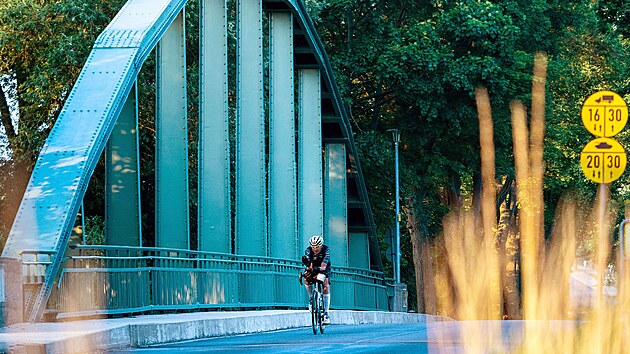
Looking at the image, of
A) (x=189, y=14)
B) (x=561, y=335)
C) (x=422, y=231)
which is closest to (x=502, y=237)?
(x=422, y=231)

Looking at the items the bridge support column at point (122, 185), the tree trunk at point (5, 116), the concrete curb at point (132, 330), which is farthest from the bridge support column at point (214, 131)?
the tree trunk at point (5, 116)

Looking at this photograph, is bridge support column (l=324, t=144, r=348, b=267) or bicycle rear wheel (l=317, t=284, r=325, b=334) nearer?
bicycle rear wheel (l=317, t=284, r=325, b=334)

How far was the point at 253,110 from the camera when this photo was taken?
78.8 feet

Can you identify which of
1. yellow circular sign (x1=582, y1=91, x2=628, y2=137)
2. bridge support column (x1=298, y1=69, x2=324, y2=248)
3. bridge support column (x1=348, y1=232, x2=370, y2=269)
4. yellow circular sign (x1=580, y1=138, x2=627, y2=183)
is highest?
bridge support column (x1=298, y1=69, x2=324, y2=248)

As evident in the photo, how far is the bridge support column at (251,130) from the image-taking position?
23.7 m

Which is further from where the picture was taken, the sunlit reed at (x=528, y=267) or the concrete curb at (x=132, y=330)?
the concrete curb at (x=132, y=330)

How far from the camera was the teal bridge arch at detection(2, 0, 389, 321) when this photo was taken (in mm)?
15320

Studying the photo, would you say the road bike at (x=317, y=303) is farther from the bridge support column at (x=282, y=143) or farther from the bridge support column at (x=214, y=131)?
the bridge support column at (x=282, y=143)

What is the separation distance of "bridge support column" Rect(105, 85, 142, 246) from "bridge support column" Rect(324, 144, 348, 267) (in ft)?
43.1

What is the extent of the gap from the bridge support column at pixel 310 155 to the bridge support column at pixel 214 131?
22.9 ft

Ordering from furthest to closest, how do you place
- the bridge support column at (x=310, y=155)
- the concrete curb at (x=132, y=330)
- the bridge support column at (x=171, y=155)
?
the bridge support column at (x=310, y=155), the bridge support column at (x=171, y=155), the concrete curb at (x=132, y=330)

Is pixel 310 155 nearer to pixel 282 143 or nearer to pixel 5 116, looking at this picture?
pixel 282 143

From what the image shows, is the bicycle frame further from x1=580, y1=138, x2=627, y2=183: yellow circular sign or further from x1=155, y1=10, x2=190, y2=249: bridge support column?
x1=580, y1=138, x2=627, y2=183: yellow circular sign

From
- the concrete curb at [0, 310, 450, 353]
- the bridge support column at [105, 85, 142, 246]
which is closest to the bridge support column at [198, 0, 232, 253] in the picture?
the concrete curb at [0, 310, 450, 353]
